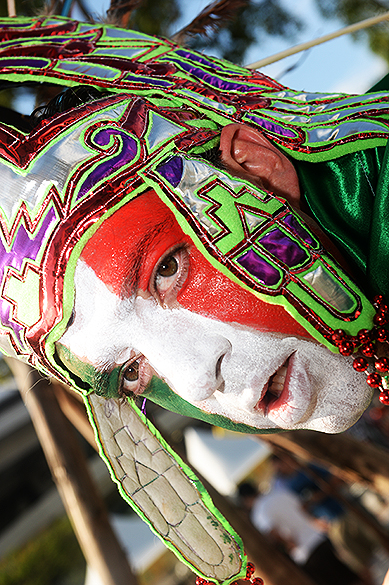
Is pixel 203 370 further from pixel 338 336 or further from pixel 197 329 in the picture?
pixel 338 336

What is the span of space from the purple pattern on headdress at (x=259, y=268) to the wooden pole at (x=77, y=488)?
1476mm

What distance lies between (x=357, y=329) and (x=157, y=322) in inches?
17.0

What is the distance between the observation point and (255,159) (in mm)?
1074

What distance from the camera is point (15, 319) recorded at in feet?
3.44

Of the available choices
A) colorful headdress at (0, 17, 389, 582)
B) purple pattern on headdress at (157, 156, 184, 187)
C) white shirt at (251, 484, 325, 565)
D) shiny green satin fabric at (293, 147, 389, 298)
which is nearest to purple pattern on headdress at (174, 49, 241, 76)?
→ colorful headdress at (0, 17, 389, 582)

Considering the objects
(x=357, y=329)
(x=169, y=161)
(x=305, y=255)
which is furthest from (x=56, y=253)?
(x=357, y=329)

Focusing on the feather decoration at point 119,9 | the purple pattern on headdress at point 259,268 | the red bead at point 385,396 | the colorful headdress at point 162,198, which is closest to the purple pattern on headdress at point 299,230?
the colorful headdress at point 162,198

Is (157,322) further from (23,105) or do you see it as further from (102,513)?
(102,513)

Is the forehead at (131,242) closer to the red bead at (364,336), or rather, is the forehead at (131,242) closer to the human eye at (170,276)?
the human eye at (170,276)

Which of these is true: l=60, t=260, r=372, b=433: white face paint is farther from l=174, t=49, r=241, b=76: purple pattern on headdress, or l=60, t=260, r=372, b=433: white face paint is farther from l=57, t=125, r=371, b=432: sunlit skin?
l=174, t=49, r=241, b=76: purple pattern on headdress

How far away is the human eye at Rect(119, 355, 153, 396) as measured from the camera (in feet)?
3.47

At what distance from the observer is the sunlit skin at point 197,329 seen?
900mm

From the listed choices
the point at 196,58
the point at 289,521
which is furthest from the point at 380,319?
the point at 289,521

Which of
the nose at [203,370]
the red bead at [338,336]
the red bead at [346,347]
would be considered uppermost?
the nose at [203,370]
